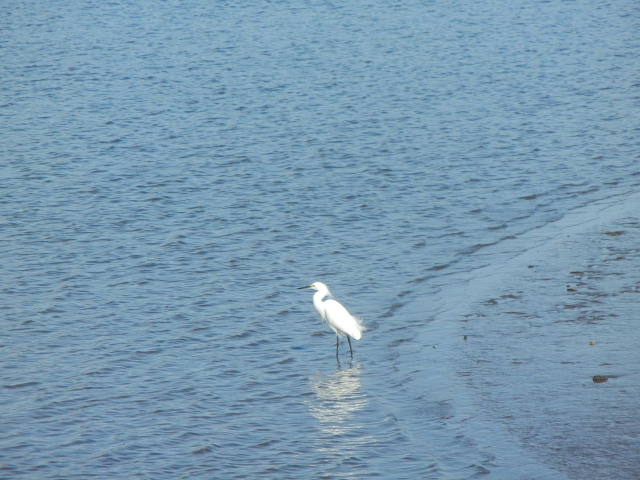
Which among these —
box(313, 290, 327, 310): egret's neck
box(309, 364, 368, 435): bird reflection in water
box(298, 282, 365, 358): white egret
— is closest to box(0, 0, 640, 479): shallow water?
box(309, 364, 368, 435): bird reflection in water

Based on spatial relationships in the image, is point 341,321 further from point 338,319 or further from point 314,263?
point 314,263

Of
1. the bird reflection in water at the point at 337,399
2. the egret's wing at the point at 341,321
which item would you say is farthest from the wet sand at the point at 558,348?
the bird reflection in water at the point at 337,399

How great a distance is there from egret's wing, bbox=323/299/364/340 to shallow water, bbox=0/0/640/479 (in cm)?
36

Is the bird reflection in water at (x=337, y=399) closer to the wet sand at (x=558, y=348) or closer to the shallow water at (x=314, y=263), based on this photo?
the shallow water at (x=314, y=263)

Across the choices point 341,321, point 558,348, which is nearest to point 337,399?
point 341,321

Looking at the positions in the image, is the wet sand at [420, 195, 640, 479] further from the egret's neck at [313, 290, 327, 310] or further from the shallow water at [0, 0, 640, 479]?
the egret's neck at [313, 290, 327, 310]

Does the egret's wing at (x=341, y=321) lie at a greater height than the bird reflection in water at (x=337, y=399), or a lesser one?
greater

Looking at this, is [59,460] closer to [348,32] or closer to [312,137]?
[312,137]

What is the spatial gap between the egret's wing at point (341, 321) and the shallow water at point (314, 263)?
0.36m

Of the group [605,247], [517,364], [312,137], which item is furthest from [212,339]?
[312,137]

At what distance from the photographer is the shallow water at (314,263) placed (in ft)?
27.3

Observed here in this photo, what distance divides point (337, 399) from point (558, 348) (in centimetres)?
257

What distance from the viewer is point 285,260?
13547 mm

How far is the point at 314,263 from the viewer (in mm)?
13359
